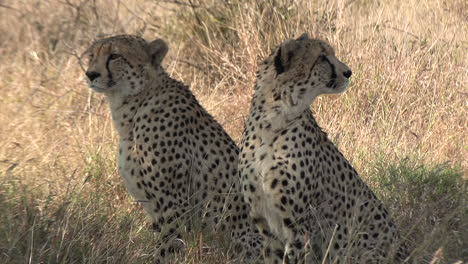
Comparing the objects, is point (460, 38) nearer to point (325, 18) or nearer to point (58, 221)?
point (325, 18)

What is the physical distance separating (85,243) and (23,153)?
1.17 metres

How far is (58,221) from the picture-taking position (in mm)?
3188

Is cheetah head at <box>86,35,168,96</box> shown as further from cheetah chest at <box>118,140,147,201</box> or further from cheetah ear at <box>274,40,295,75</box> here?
cheetah ear at <box>274,40,295,75</box>

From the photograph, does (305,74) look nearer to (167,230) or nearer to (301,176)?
(301,176)

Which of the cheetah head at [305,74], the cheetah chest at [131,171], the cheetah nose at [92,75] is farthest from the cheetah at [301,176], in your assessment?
the cheetah nose at [92,75]

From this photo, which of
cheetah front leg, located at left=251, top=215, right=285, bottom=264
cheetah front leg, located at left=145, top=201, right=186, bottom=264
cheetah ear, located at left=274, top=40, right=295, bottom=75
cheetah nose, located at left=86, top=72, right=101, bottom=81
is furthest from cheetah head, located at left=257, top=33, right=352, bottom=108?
cheetah nose, located at left=86, top=72, right=101, bottom=81

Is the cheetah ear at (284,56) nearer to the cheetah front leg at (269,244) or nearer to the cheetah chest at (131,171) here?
the cheetah front leg at (269,244)

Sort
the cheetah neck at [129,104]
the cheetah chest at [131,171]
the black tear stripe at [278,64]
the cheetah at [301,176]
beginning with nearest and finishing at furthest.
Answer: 1. the cheetah at [301,176]
2. the black tear stripe at [278,64]
3. the cheetah chest at [131,171]
4. the cheetah neck at [129,104]

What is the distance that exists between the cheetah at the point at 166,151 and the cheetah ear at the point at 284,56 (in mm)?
463

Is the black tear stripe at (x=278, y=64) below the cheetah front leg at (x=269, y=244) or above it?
above

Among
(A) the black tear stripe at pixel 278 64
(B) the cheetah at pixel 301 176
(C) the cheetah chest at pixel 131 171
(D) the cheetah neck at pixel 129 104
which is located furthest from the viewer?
(D) the cheetah neck at pixel 129 104

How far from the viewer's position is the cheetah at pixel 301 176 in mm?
3133

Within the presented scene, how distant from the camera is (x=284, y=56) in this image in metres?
3.23

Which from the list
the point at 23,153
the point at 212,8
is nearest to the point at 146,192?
the point at 23,153
